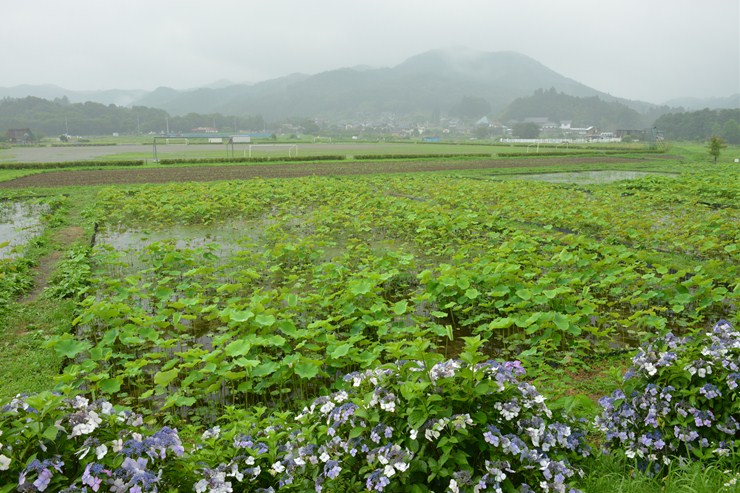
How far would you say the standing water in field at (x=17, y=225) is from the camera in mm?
11119

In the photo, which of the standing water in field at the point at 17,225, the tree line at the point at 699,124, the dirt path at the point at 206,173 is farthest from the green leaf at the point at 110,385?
the tree line at the point at 699,124

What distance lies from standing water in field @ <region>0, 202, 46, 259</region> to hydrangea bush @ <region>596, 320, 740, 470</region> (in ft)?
35.8

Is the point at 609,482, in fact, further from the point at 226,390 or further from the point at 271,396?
the point at 226,390

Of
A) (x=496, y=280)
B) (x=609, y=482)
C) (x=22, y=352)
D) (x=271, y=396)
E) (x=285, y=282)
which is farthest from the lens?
(x=285, y=282)

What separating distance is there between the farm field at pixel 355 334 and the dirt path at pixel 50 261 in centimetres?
13

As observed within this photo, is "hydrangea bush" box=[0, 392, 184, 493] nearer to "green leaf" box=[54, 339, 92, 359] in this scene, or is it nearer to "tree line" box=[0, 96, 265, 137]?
"green leaf" box=[54, 339, 92, 359]

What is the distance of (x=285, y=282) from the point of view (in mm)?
8492

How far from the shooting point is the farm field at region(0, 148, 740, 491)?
292 centimetres

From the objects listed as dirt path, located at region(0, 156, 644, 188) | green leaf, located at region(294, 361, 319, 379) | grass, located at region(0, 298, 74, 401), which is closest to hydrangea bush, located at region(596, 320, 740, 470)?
green leaf, located at region(294, 361, 319, 379)

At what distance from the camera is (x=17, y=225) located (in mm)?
14133

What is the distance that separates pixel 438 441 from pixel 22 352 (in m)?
5.67

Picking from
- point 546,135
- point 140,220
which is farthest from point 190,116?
point 140,220

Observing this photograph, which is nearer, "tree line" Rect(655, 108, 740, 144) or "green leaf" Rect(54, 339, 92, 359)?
"green leaf" Rect(54, 339, 92, 359)

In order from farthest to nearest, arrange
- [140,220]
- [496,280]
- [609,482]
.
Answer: [140,220], [496,280], [609,482]
